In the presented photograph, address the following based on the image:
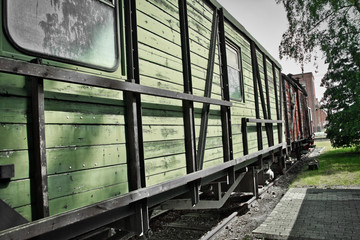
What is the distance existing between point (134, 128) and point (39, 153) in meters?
0.87

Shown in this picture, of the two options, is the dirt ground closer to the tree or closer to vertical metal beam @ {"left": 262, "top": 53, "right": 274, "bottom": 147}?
vertical metal beam @ {"left": 262, "top": 53, "right": 274, "bottom": 147}

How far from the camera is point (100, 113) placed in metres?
2.08

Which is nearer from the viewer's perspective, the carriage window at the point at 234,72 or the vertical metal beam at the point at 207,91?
the vertical metal beam at the point at 207,91

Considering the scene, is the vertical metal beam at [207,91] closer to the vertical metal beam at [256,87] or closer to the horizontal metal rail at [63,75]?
the horizontal metal rail at [63,75]

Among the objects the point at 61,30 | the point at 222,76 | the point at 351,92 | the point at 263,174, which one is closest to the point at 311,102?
the point at 351,92

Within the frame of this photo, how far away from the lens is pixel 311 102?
4991 cm

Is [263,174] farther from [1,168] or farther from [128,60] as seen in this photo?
[1,168]

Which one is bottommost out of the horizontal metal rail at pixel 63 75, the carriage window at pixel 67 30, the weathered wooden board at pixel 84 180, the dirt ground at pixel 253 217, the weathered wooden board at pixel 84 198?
the dirt ground at pixel 253 217

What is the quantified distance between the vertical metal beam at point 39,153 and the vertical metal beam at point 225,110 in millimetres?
3062

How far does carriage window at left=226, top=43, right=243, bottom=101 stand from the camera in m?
4.91

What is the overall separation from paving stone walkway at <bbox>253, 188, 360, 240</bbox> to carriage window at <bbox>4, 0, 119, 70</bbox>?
3.66m

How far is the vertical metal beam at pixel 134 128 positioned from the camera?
7.53 ft

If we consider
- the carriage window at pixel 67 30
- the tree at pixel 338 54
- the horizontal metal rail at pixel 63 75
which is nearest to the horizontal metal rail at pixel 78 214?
the horizontal metal rail at pixel 63 75

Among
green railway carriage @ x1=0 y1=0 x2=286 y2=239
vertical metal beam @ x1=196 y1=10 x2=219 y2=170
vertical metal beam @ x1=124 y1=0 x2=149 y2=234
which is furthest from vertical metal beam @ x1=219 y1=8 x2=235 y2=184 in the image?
vertical metal beam @ x1=124 y1=0 x2=149 y2=234
